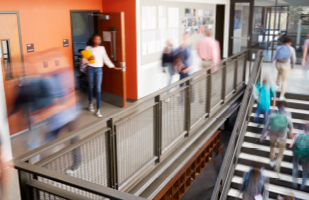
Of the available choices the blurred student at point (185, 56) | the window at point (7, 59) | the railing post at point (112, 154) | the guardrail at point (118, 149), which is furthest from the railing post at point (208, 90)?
the window at point (7, 59)

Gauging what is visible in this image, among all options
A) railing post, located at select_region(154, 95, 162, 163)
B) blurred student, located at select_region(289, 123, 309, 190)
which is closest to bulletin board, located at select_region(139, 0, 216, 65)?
railing post, located at select_region(154, 95, 162, 163)

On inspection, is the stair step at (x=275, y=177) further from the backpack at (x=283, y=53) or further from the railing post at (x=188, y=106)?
the backpack at (x=283, y=53)

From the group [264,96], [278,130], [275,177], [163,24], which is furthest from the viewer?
[163,24]

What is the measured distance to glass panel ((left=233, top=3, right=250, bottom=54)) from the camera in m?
12.4

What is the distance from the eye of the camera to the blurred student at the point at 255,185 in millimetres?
5410

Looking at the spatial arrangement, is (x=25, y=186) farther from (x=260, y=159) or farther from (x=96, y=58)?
(x=260, y=159)

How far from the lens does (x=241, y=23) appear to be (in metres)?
12.5

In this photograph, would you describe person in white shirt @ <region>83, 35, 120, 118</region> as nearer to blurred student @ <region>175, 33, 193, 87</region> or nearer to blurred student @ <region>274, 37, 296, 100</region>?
blurred student @ <region>175, 33, 193, 87</region>

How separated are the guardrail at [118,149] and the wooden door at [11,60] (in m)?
1.89

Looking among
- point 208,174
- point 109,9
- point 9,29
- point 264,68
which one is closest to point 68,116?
point 9,29

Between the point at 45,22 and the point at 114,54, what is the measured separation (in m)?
1.52

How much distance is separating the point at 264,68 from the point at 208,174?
4.23 m

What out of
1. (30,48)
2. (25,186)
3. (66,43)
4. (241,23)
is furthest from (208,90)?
(241,23)

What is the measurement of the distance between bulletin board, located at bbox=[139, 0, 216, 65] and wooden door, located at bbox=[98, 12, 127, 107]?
904mm
